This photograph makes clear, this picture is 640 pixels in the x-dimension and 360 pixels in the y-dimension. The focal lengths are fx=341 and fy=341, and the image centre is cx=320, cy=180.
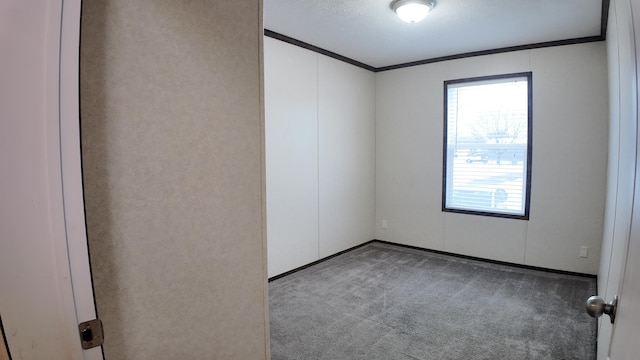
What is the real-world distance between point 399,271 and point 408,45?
2663 millimetres

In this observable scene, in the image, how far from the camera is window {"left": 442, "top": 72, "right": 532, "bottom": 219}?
402 centimetres

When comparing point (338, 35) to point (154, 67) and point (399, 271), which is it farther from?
point (154, 67)

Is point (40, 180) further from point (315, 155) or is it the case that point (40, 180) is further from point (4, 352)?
point (315, 155)

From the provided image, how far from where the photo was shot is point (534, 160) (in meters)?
3.93

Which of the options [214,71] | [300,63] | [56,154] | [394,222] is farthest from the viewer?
[394,222]

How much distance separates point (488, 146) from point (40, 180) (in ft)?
14.6

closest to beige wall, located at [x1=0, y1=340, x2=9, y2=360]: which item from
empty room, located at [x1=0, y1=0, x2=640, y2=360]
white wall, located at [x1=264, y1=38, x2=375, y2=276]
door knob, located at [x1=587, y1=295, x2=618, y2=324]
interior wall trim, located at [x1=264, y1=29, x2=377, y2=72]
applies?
empty room, located at [x1=0, y1=0, x2=640, y2=360]

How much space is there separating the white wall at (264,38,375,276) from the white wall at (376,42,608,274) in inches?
17.4

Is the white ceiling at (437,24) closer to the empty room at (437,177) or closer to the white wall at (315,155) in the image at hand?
the empty room at (437,177)

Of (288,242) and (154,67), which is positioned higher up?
(154,67)

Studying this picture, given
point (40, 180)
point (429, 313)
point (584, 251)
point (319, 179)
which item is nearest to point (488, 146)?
point (584, 251)

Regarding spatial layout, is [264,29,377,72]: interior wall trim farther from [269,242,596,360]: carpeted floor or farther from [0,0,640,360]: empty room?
[269,242,596,360]: carpeted floor

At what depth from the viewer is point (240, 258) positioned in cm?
118

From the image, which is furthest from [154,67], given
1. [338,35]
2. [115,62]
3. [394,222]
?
[394,222]
